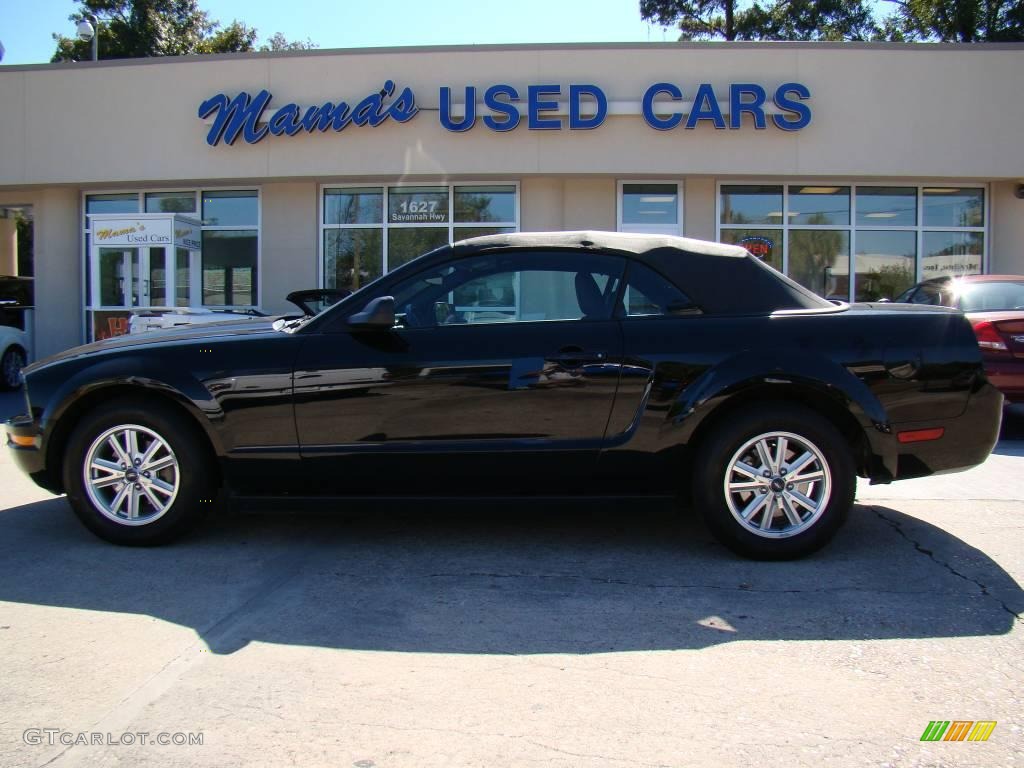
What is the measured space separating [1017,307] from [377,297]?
6.71 metres

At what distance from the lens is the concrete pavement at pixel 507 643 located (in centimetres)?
256

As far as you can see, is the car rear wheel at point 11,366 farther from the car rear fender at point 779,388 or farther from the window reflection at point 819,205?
the window reflection at point 819,205

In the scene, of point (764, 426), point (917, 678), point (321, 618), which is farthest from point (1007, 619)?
point (321, 618)

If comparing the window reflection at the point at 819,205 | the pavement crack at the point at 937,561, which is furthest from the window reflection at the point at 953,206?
the pavement crack at the point at 937,561

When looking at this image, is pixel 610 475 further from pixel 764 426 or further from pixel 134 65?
pixel 134 65

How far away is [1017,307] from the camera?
805 cm

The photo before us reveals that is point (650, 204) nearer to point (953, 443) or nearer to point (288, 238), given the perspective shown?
point (288, 238)

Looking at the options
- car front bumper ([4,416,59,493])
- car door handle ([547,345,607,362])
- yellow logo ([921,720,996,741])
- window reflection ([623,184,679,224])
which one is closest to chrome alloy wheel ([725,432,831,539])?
car door handle ([547,345,607,362])

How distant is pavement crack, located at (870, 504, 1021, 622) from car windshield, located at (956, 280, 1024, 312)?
13.0 ft

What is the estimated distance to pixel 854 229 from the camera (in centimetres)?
1369

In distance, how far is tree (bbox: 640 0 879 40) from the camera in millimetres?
27969

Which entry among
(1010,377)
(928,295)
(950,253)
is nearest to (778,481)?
(1010,377)

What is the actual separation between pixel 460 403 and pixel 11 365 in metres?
11.4

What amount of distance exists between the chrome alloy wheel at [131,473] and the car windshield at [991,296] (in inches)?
290
